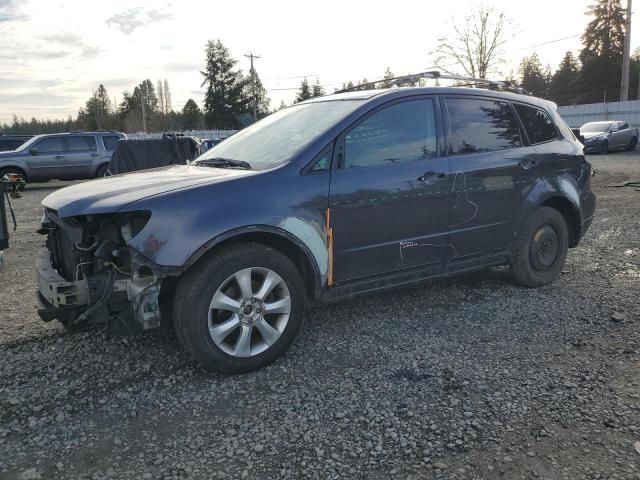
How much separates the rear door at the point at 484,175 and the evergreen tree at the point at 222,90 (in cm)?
5955

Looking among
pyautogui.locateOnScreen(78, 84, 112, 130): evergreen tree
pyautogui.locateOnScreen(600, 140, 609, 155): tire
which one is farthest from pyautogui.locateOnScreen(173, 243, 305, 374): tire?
pyautogui.locateOnScreen(78, 84, 112, 130): evergreen tree

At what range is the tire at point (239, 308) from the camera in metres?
3.06

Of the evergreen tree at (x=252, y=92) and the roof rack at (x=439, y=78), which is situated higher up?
the evergreen tree at (x=252, y=92)

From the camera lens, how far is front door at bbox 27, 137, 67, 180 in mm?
15695

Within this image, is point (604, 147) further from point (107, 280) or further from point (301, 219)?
point (107, 280)

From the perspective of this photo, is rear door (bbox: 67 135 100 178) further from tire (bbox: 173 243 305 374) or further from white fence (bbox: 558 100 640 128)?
white fence (bbox: 558 100 640 128)

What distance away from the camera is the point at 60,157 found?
52.1ft

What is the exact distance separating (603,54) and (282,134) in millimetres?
60523

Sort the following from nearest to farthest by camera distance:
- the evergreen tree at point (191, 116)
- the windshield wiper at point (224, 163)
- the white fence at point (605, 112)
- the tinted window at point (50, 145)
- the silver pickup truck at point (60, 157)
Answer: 1. the windshield wiper at point (224, 163)
2. the silver pickup truck at point (60, 157)
3. the tinted window at point (50, 145)
4. the white fence at point (605, 112)
5. the evergreen tree at point (191, 116)

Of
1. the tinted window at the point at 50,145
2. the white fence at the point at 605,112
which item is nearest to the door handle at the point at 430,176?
the tinted window at the point at 50,145

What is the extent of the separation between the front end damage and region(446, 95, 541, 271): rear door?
92.0 inches

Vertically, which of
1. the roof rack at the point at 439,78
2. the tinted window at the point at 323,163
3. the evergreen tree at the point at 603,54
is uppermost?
the evergreen tree at the point at 603,54

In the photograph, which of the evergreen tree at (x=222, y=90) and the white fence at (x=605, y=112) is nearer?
the white fence at (x=605, y=112)

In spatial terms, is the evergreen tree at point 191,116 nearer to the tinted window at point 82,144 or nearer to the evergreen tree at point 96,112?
the evergreen tree at point 96,112
